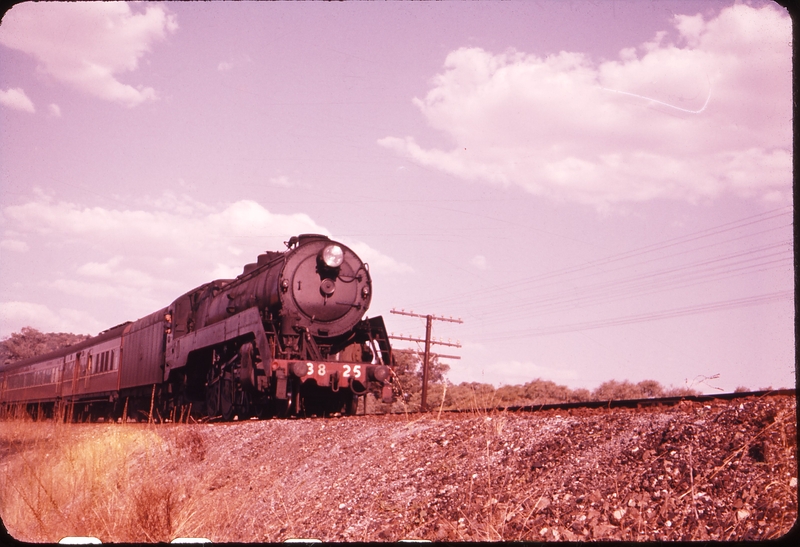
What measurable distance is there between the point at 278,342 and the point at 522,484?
26.3ft

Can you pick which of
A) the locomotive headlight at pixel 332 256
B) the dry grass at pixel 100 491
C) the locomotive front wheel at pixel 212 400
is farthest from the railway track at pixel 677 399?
the locomotive front wheel at pixel 212 400

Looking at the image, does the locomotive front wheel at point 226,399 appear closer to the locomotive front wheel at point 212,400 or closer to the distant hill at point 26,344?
the locomotive front wheel at point 212,400

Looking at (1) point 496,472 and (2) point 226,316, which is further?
(2) point 226,316

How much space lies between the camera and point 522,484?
4508 millimetres

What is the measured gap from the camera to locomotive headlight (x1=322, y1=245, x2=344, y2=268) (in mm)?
12820

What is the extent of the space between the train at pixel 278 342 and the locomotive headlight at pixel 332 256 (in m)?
0.02

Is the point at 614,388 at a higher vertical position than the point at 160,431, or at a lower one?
higher

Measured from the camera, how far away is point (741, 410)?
470 cm

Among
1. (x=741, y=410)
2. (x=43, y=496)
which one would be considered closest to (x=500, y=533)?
(x=741, y=410)

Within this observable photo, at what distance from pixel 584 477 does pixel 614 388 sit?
16982mm

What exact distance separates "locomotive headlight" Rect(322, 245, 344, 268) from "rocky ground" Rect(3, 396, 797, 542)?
6.04 metres

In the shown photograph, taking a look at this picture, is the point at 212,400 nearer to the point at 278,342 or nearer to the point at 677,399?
the point at 278,342

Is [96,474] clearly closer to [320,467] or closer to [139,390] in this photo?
[320,467]

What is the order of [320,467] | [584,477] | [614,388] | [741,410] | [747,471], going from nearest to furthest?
1. [747,471]
2. [584,477]
3. [741,410]
4. [320,467]
5. [614,388]
